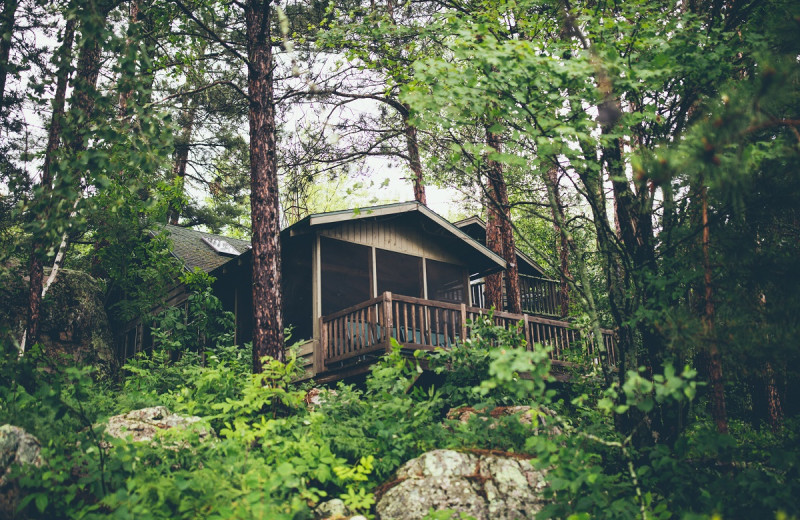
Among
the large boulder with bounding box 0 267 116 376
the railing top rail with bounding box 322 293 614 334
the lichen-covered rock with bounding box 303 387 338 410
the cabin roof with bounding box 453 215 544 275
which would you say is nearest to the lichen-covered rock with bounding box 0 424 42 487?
the lichen-covered rock with bounding box 303 387 338 410

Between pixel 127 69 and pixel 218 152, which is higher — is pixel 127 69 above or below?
below

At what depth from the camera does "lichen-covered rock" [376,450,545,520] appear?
A: 4637mm

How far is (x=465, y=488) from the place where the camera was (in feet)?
15.8

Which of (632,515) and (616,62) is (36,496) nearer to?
(632,515)

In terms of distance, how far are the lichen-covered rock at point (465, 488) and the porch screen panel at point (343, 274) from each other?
8776 mm

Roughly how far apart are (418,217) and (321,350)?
448cm

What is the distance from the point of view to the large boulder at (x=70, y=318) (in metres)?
12.9

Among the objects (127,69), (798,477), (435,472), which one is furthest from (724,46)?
(127,69)

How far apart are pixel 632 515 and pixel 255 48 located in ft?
27.9

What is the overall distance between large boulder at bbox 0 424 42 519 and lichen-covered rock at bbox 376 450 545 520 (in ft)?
9.22

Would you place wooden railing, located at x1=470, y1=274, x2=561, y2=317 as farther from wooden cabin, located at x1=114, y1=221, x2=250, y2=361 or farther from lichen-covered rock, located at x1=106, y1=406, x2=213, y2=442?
lichen-covered rock, located at x1=106, y1=406, x2=213, y2=442

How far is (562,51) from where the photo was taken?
5.56m

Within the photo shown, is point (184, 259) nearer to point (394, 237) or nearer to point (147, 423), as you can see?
point (394, 237)

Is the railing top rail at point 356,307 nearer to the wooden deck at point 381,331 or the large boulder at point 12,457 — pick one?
the wooden deck at point 381,331
